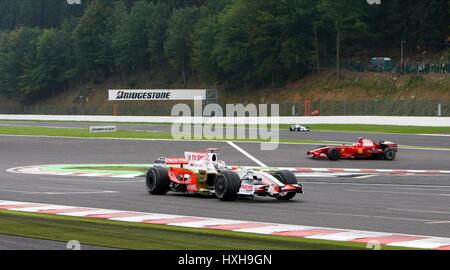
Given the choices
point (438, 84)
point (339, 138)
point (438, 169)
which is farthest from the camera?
point (438, 84)

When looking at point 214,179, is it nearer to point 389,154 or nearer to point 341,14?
point 389,154

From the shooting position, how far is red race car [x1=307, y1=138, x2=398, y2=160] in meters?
38.9

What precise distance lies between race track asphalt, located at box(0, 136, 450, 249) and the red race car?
50 cm

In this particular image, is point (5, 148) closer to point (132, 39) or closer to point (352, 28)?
point (352, 28)

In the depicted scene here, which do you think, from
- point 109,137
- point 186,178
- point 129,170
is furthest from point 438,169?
point 109,137

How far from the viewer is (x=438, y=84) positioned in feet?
260

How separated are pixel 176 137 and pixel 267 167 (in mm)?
23318

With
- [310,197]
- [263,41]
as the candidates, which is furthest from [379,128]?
[310,197]

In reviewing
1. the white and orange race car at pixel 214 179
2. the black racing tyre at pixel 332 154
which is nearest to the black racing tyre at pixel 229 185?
the white and orange race car at pixel 214 179

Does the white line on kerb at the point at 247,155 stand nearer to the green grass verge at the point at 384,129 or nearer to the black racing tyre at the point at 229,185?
the green grass verge at the point at 384,129

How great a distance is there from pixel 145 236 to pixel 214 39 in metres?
94.4

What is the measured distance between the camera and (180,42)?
4510 inches

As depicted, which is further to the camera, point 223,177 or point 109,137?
point 109,137

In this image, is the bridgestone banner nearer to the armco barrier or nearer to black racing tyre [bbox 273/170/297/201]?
the armco barrier
